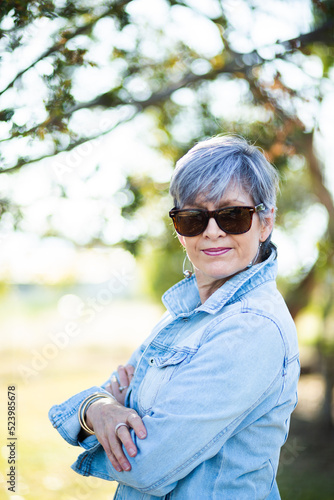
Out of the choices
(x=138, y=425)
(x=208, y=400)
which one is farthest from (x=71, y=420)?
(x=208, y=400)

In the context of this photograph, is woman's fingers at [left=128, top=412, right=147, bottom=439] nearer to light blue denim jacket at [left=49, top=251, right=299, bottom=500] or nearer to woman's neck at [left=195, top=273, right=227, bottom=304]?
light blue denim jacket at [left=49, top=251, right=299, bottom=500]

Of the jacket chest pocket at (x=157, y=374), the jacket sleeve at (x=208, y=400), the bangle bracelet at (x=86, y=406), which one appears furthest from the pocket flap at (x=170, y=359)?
the bangle bracelet at (x=86, y=406)

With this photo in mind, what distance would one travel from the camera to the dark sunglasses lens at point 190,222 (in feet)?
5.42

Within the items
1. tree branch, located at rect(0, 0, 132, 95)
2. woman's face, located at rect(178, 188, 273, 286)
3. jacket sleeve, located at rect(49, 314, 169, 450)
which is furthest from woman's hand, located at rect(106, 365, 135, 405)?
tree branch, located at rect(0, 0, 132, 95)

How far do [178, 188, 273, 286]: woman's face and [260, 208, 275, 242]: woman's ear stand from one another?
0.07 feet

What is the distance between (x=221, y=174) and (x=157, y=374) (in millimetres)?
691

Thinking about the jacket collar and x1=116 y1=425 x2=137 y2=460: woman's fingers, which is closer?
x1=116 y1=425 x2=137 y2=460: woman's fingers

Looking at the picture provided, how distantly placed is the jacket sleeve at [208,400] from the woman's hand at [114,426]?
2 cm

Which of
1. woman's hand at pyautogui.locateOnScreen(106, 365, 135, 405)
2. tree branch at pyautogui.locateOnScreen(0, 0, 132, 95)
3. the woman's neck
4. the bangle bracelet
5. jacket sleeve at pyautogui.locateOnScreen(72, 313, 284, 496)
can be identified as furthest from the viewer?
tree branch at pyautogui.locateOnScreen(0, 0, 132, 95)

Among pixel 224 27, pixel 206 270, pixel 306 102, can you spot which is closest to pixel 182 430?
pixel 206 270

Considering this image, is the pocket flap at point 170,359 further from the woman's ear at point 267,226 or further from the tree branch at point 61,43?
the tree branch at point 61,43

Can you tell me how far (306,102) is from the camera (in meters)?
3.06

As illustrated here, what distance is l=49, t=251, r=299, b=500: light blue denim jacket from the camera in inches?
53.0

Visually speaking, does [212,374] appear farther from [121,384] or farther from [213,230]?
[121,384]
